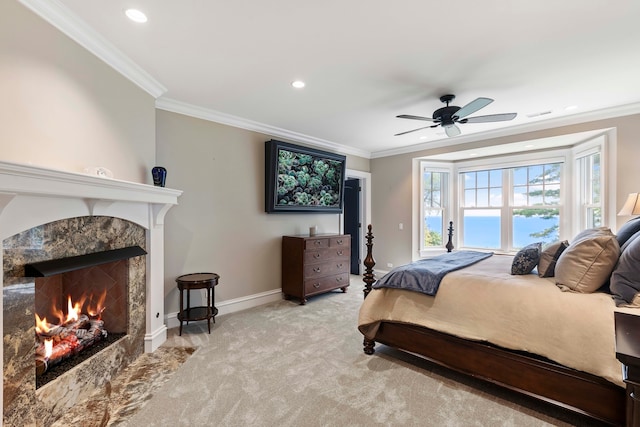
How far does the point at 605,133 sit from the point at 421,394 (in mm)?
3955


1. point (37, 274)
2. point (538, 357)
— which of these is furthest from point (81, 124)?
point (538, 357)

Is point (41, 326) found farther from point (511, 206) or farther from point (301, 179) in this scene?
point (511, 206)

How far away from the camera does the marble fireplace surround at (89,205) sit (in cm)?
146

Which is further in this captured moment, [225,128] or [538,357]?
[225,128]

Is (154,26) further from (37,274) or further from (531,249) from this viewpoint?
(531,249)

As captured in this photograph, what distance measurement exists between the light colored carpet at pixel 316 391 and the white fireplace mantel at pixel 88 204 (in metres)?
0.57

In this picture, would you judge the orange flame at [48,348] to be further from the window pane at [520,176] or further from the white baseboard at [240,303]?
the window pane at [520,176]

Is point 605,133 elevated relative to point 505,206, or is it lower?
elevated

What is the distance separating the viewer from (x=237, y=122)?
392 cm

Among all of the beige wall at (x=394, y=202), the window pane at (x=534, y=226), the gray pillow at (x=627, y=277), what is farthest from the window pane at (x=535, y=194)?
the gray pillow at (x=627, y=277)

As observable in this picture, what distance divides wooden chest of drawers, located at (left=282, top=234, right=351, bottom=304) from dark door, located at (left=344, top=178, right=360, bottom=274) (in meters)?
1.42

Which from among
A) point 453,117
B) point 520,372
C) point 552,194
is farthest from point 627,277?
point 552,194

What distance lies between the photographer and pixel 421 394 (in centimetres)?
214

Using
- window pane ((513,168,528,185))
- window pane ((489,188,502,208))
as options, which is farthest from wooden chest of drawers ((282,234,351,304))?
window pane ((513,168,528,185))
